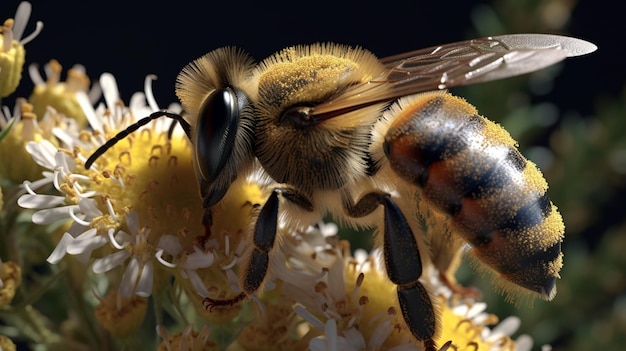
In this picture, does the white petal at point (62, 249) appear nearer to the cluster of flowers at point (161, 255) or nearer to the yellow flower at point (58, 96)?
the cluster of flowers at point (161, 255)

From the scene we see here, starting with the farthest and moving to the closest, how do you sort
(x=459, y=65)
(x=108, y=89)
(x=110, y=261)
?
(x=108, y=89)
(x=110, y=261)
(x=459, y=65)

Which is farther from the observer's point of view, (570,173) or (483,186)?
(570,173)

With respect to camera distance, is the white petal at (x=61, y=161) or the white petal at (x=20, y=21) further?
the white petal at (x=20, y=21)

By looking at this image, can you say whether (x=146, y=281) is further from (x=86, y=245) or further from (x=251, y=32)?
(x=251, y=32)

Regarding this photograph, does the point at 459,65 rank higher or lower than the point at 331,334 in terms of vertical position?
higher

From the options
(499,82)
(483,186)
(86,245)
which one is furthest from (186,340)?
(499,82)

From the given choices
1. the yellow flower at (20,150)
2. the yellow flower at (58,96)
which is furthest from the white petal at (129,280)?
the yellow flower at (58,96)
